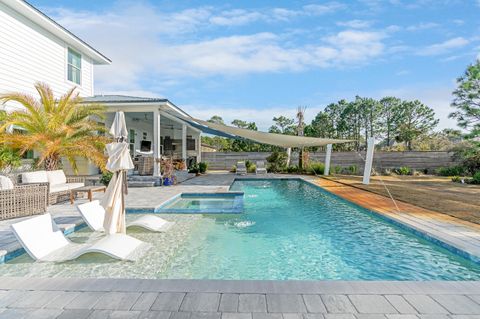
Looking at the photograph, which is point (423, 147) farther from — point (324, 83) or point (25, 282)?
point (25, 282)

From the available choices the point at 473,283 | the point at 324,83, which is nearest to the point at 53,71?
the point at 473,283

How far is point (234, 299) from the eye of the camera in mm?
2523

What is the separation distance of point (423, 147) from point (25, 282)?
2802 cm

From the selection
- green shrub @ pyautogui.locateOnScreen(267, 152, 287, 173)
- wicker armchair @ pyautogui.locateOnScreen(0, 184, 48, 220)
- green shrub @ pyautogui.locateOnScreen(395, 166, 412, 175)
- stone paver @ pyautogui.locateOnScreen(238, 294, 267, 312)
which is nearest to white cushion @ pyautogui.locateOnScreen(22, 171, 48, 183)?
wicker armchair @ pyautogui.locateOnScreen(0, 184, 48, 220)

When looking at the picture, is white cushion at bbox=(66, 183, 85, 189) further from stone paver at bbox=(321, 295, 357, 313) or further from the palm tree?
stone paver at bbox=(321, 295, 357, 313)

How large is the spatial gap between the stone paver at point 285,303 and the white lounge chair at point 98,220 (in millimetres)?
3376

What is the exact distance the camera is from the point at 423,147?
24469 millimetres

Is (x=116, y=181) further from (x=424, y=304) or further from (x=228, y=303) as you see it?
(x=424, y=304)

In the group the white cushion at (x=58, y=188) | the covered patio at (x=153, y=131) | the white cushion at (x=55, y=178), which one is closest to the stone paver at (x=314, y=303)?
the white cushion at (x=58, y=188)

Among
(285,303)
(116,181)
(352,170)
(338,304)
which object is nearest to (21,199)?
(116,181)

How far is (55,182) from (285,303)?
26.0ft

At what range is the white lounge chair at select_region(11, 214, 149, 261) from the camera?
12.5 feet

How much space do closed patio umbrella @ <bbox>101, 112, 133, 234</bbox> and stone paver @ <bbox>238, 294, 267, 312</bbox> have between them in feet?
8.77

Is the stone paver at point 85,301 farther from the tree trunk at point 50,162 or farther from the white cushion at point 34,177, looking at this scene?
the tree trunk at point 50,162
